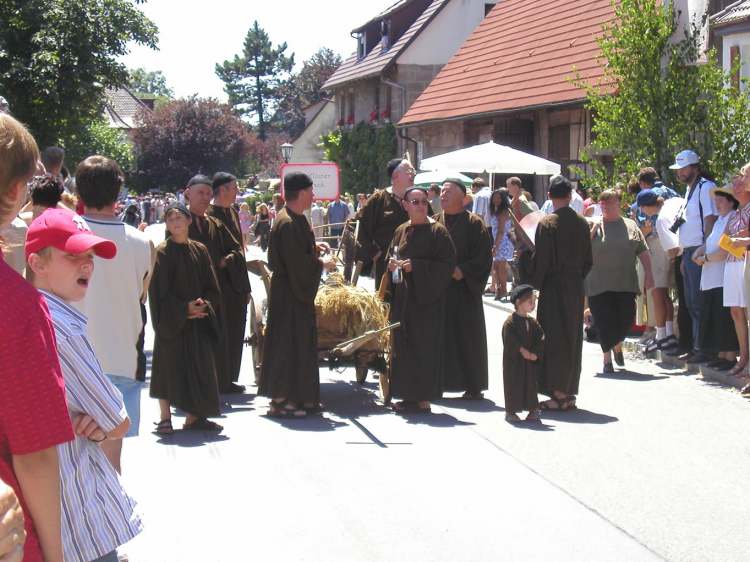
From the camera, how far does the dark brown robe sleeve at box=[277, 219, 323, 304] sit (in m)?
9.50

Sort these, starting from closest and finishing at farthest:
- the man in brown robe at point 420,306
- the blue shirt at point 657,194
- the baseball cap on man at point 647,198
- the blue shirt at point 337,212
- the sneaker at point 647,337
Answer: the man in brown robe at point 420,306 → the baseball cap on man at point 647,198 → the blue shirt at point 657,194 → the sneaker at point 647,337 → the blue shirt at point 337,212

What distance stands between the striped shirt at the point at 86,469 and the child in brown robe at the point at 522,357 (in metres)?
6.22

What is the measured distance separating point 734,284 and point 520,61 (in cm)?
1937

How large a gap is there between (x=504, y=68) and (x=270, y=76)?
92.4m

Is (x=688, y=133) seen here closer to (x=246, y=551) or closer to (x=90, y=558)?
(x=246, y=551)

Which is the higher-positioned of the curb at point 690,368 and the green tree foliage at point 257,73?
the green tree foliage at point 257,73

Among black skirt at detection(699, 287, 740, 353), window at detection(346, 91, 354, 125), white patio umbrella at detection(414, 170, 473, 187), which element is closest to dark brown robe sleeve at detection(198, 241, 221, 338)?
black skirt at detection(699, 287, 740, 353)

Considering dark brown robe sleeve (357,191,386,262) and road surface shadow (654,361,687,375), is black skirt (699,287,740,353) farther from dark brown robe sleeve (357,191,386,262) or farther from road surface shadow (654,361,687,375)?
dark brown robe sleeve (357,191,386,262)

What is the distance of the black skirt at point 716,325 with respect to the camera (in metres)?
11.4

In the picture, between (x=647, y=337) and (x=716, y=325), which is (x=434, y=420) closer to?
(x=716, y=325)

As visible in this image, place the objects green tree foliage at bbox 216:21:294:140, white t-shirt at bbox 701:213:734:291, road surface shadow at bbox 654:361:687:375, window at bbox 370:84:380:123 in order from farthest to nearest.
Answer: green tree foliage at bbox 216:21:294:140
window at bbox 370:84:380:123
road surface shadow at bbox 654:361:687:375
white t-shirt at bbox 701:213:734:291

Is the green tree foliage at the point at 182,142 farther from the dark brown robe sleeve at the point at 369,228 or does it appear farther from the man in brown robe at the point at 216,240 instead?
the man in brown robe at the point at 216,240

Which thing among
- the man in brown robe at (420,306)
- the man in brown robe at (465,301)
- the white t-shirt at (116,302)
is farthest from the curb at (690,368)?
the white t-shirt at (116,302)

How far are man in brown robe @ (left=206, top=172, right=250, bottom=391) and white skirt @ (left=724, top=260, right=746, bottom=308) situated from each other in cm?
464
